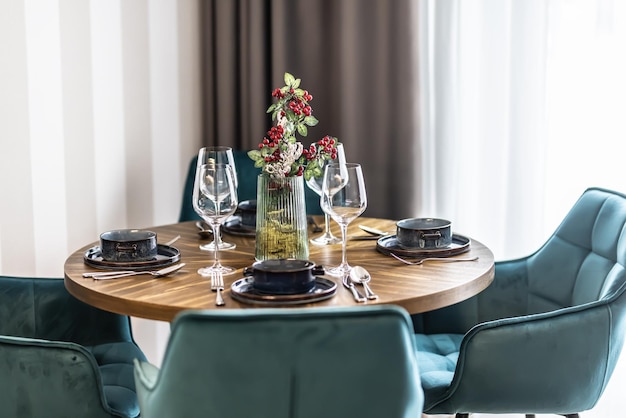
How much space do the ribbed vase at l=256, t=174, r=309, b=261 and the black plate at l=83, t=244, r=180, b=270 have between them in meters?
0.24

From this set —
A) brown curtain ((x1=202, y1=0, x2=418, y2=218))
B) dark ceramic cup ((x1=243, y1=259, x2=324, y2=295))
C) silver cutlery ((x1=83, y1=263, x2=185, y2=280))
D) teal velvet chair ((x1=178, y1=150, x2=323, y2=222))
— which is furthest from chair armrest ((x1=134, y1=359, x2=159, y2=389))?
brown curtain ((x1=202, y1=0, x2=418, y2=218))

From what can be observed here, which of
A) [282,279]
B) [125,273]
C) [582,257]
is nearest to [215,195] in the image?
[125,273]

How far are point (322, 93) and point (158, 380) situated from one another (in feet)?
6.72

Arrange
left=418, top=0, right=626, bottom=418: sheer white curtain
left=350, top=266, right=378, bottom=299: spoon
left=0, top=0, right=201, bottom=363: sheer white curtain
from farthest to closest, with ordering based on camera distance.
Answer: left=418, top=0, right=626, bottom=418: sheer white curtain, left=0, top=0, right=201, bottom=363: sheer white curtain, left=350, top=266, right=378, bottom=299: spoon

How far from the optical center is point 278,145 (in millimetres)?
2150

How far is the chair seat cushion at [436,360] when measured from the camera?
2.11m

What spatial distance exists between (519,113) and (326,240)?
3.16 ft

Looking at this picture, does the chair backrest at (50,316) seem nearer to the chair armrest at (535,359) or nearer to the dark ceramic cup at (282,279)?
the dark ceramic cup at (282,279)

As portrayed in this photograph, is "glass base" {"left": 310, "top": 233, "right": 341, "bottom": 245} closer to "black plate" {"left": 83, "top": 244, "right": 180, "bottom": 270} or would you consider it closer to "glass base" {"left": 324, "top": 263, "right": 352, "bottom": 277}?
"glass base" {"left": 324, "top": 263, "right": 352, "bottom": 277}

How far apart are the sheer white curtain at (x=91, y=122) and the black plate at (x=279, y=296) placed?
112 centimetres

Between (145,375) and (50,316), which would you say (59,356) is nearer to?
(145,375)

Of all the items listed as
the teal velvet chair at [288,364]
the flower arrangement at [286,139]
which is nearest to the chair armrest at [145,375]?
the teal velvet chair at [288,364]

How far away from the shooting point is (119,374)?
2.28 metres

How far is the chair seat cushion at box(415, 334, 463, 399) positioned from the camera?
83.1 inches
